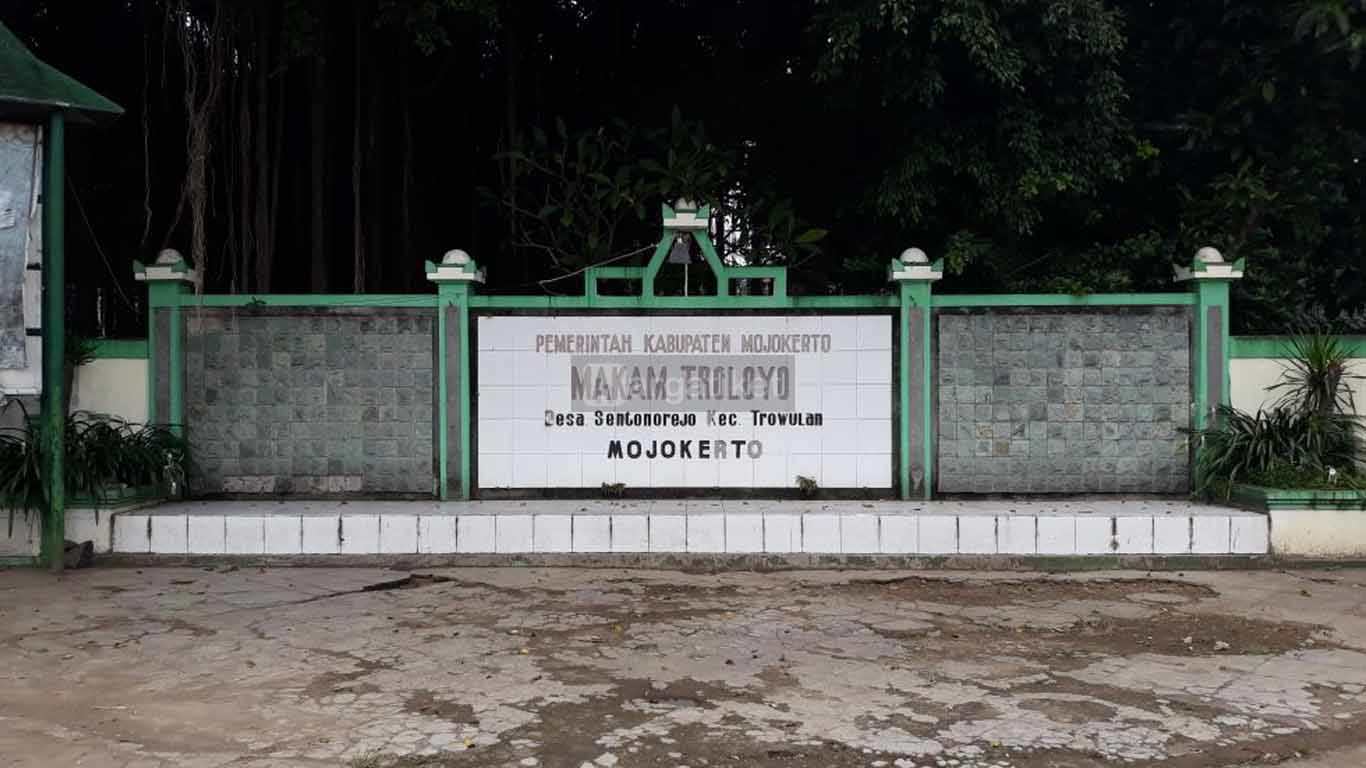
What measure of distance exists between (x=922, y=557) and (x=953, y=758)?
3323mm

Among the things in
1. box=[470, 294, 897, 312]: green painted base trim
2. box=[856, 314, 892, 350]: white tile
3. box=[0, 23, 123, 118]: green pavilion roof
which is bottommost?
box=[856, 314, 892, 350]: white tile

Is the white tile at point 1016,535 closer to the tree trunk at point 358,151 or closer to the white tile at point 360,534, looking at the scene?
the white tile at point 360,534

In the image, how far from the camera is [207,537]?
6.88 meters

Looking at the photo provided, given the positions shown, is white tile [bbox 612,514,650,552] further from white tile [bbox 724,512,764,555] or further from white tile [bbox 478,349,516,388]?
white tile [bbox 478,349,516,388]

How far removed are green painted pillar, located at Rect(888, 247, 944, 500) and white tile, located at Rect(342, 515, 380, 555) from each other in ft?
11.7

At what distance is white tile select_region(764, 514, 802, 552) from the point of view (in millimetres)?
6902

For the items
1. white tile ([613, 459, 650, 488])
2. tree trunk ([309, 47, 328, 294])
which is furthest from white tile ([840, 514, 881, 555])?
tree trunk ([309, 47, 328, 294])

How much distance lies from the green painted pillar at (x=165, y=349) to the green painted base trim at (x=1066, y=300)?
5267mm

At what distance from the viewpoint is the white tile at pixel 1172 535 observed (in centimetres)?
684

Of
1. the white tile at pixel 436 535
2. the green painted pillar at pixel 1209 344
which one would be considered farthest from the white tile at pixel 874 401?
the white tile at pixel 436 535

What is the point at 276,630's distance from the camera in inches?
208

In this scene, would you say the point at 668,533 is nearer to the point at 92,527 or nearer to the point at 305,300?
the point at 305,300

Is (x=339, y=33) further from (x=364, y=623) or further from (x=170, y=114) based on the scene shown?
(x=364, y=623)

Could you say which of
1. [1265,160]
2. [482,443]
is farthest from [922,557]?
[1265,160]
